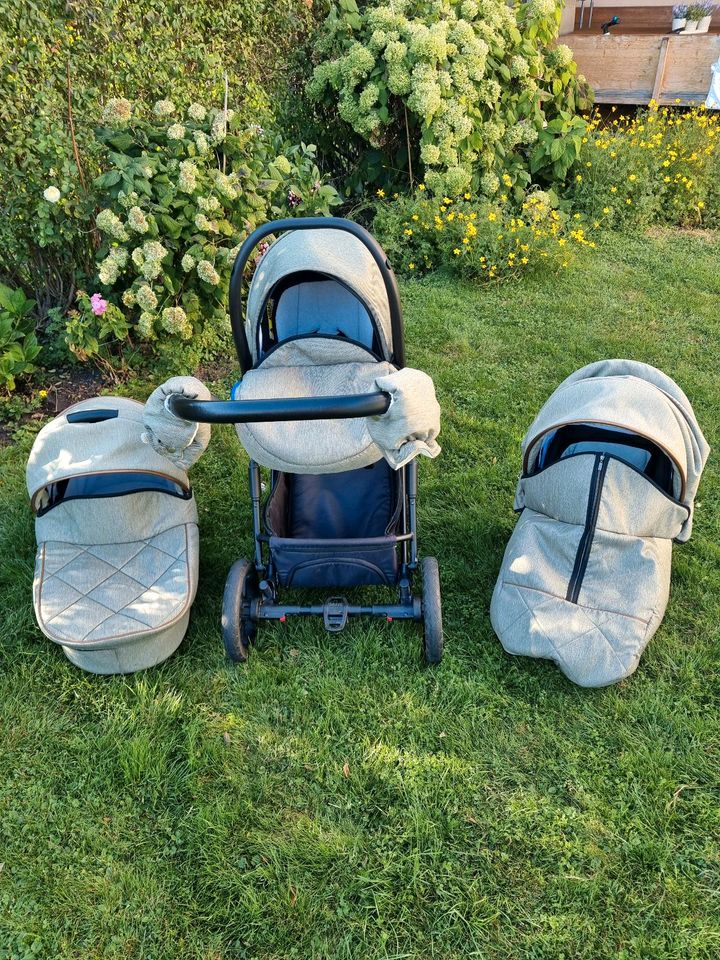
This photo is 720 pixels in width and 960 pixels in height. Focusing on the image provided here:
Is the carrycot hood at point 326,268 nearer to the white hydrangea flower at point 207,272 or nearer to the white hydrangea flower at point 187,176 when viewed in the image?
the white hydrangea flower at point 207,272

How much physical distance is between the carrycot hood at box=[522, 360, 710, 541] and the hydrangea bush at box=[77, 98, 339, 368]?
2.11 meters

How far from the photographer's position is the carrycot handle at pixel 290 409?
1819 millimetres

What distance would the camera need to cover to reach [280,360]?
2.56 m

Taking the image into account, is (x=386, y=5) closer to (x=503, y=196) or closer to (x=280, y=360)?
(x=503, y=196)

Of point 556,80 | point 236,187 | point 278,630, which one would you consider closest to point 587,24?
point 556,80

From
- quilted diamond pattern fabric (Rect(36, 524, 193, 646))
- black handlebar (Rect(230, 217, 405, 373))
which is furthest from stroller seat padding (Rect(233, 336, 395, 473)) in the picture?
quilted diamond pattern fabric (Rect(36, 524, 193, 646))

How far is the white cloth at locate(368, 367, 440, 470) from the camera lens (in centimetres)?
193

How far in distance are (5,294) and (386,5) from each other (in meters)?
3.76

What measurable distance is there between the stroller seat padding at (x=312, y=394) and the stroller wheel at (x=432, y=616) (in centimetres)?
53

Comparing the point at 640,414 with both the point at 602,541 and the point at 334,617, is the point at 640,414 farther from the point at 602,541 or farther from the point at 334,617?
the point at 334,617

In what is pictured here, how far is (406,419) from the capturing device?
1.95 m

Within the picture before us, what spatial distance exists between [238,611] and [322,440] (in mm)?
753

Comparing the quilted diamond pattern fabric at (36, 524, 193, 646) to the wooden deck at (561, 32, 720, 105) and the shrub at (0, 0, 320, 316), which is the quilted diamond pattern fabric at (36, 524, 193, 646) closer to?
the shrub at (0, 0, 320, 316)

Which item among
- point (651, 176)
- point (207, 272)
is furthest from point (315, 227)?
point (651, 176)
